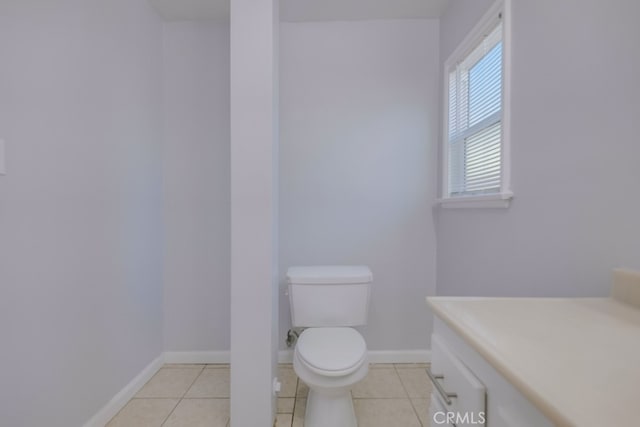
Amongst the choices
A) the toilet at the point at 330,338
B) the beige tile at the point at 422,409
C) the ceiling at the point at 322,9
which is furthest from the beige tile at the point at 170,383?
the ceiling at the point at 322,9

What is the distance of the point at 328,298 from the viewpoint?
1662 mm

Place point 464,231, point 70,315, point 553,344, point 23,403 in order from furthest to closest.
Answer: point 464,231
point 70,315
point 23,403
point 553,344

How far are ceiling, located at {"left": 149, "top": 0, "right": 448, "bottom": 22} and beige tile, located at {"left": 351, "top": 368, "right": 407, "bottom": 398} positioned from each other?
2.48 m

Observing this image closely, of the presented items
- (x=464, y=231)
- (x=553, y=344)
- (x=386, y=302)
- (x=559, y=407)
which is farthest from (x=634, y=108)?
(x=386, y=302)

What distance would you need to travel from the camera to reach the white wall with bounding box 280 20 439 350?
1977 mm

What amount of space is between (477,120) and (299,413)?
6.27 feet

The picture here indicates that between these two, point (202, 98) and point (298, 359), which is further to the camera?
point (202, 98)

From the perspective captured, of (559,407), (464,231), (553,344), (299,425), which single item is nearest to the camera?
(559,407)

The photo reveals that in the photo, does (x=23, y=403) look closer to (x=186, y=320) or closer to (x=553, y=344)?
(x=186, y=320)

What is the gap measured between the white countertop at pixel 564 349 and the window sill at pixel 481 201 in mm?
515

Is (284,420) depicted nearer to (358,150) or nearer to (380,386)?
(380,386)

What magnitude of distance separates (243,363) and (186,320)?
0.90 meters

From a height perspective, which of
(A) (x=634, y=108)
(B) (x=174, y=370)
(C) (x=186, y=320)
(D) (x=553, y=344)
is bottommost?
(B) (x=174, y=370)

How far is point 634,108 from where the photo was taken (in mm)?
A: 731
